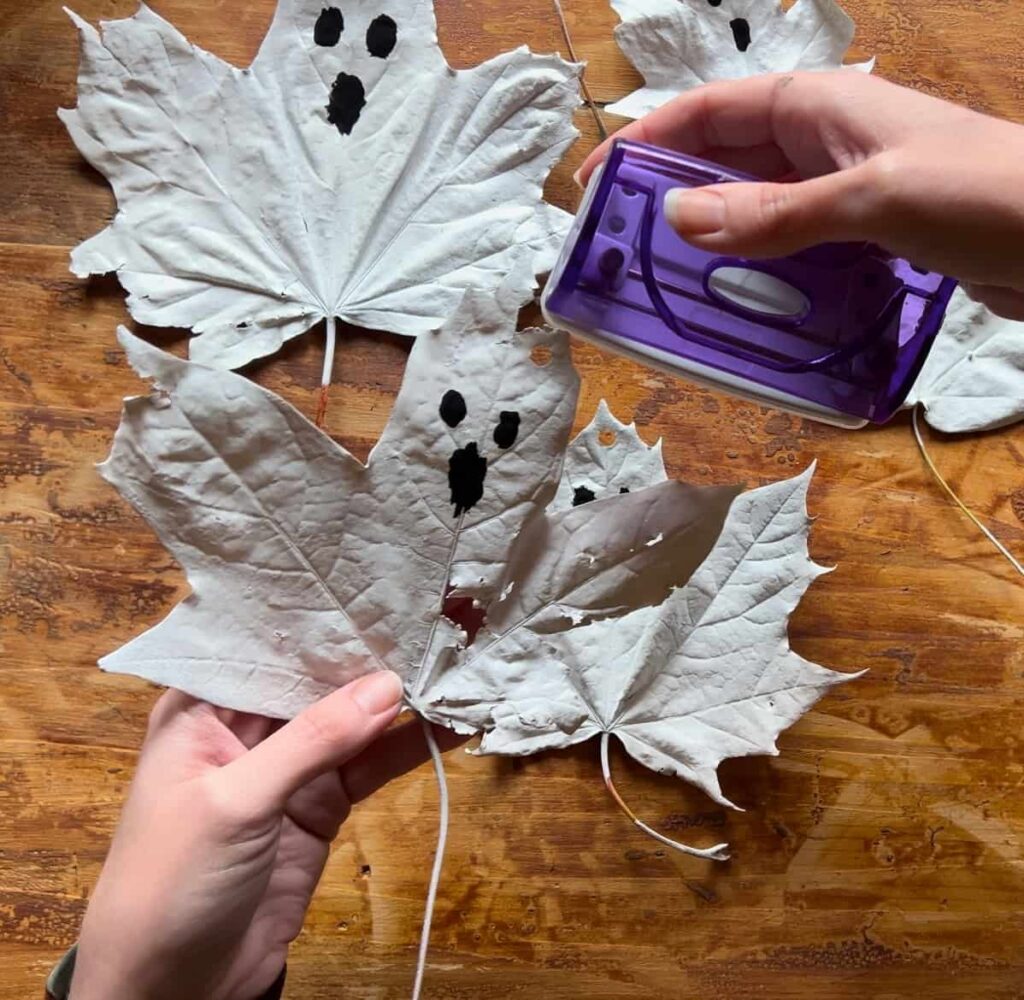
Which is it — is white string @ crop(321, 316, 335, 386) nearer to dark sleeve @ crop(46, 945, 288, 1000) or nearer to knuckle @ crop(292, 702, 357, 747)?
knuckle @ crop(292, 702, 357, 747)

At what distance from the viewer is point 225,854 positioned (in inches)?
19.7

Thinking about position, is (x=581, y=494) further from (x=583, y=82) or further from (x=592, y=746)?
(x=583, y=82)

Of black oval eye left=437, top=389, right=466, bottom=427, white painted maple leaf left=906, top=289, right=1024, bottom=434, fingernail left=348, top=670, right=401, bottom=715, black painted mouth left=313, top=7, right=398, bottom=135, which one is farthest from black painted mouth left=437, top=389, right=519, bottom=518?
white painted maple leaf left=906, top=289, right=1024, bottom=434

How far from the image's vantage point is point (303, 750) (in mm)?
495

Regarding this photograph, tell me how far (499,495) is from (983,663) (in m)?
0.53

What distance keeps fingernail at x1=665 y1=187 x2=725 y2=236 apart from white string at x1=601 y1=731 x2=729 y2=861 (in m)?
0.39

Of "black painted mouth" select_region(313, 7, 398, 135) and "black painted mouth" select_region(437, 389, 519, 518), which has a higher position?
"black painted mouth" select_region(313, 7, 398, 135)

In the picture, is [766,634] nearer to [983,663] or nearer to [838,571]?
[838,571]

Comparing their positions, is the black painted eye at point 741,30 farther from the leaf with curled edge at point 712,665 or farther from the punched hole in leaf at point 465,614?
the punched hole in leaf at point 465,614

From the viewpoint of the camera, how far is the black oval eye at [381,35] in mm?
710

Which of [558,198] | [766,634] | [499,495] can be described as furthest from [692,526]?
[558,198]

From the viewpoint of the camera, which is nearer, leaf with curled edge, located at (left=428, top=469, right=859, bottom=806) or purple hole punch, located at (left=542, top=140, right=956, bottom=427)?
purple hole punch, located at (left=542, top=140, right=956, bottom=427)

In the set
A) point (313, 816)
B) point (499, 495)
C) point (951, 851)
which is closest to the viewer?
point (499, 495)

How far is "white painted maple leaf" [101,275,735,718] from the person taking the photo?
453 mm
